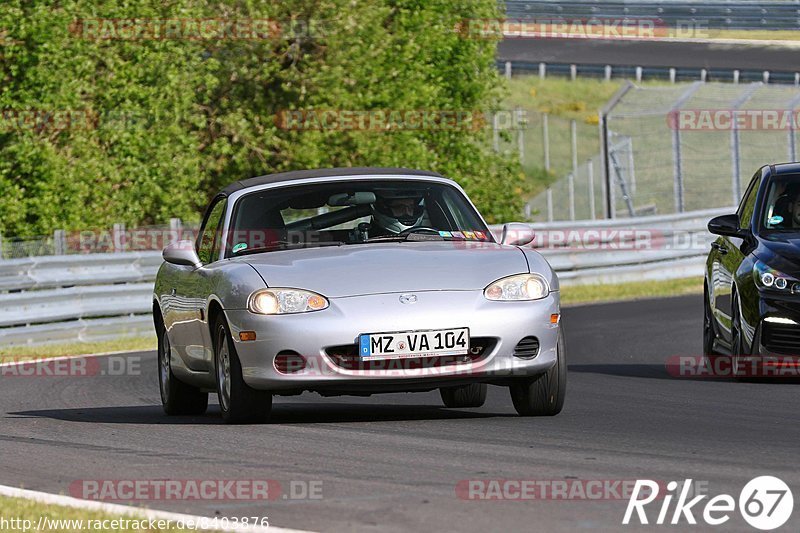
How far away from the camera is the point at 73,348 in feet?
65.8

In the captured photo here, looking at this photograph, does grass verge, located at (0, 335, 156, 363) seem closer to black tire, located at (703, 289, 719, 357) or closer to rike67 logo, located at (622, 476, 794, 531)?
black tire, located at (703, 289, 719, 357)

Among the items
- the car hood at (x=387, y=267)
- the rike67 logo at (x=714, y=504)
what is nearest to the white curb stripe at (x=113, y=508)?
the rike67 logo at (x=714, y=504)

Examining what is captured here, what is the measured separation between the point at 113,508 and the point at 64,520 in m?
0.25

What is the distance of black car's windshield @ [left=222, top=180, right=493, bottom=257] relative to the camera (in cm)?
1017

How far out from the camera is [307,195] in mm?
10453

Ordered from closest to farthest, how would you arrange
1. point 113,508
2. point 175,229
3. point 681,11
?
point 113,508 < point 175,229 < point 681,11

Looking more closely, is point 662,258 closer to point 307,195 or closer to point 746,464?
point 307,195

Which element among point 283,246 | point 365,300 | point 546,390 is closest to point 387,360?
point 365,300

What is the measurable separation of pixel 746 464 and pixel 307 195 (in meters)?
3.92

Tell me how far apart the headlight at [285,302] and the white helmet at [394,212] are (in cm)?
124

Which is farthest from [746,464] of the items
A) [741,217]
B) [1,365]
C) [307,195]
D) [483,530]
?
[1,365]

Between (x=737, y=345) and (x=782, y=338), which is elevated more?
(x=782, y=338)

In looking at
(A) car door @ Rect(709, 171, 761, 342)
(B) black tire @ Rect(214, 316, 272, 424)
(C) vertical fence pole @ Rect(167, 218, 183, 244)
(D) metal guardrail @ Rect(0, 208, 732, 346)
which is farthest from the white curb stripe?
(C) vertical fence pole @ Rect(167, 218, 183, 244)

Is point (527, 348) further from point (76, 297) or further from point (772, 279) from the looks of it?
point (76, 297)
